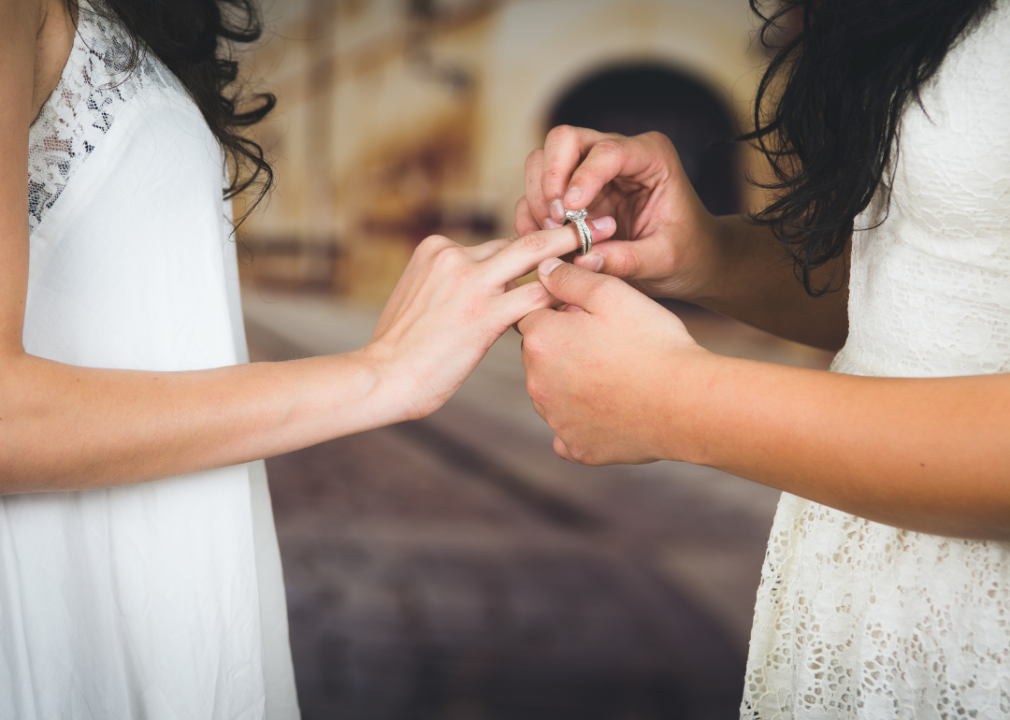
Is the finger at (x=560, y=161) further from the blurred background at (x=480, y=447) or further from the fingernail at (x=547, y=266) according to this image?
the blurred background at (x=480, y=447)

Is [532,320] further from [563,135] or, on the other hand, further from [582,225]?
[563,135]

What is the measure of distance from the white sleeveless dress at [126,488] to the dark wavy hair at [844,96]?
75 centimetres

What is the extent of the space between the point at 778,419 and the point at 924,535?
0.24 meters

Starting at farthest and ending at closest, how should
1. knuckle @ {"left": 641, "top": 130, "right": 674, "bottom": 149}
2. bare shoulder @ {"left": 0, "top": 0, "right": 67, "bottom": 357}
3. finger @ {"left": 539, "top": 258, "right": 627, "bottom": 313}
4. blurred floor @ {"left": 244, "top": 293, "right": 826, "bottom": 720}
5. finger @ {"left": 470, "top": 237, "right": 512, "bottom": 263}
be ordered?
1. blurred floor @ {"left": 244, "top": 293, "right": 826, "bottom": 720}
2. knuckle @ {"left": 641, "top": 130, "right": 674, "bottom": 149}
3. finger @ {"left": 470, "top": 237, "right": 512, "bottom": 263}
4. finger @ {"left": 539, "top": 258, "right": 627, "bottom": 313}
5. bare shoulder @ {"left": 0, "top": 0, "right": 67, "bottom": 357}

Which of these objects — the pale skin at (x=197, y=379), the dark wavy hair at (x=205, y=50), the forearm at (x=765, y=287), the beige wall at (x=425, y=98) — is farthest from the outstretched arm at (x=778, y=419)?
the beige wall at (x=425, y=98)

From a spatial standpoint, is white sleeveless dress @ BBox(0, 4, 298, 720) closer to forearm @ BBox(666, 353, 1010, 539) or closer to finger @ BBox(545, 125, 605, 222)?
finger @ BBox(545, 125, 605, 222)

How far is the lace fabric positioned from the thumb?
21.2 inches

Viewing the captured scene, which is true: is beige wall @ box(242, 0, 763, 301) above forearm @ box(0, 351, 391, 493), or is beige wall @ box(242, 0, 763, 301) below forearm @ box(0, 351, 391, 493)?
above

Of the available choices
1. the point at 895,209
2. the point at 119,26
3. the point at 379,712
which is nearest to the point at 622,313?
the point at 895,209

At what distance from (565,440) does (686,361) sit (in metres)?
0.22

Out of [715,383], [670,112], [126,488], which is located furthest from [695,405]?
[670,112]

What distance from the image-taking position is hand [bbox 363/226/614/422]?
852 millimetres

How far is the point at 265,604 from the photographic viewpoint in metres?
1.03

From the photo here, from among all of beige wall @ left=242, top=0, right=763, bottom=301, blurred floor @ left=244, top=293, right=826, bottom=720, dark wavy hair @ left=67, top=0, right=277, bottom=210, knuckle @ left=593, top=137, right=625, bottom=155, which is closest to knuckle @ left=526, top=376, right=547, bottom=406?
knuckle @ left=593, top=137, right=625, bottom=155
